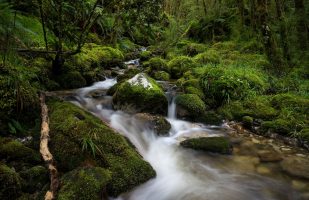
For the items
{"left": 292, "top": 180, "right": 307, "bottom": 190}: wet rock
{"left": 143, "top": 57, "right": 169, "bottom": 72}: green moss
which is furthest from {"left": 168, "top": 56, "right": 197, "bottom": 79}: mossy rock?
{"left": 292, "top": 180, "right": 307, "bottom": 190}: wet rock

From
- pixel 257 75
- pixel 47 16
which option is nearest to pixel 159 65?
pixel 257 75

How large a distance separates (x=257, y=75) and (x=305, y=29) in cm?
230

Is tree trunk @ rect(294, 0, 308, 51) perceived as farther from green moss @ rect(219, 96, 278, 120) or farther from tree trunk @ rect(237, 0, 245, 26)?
tree trunk @ rect(237, 0, 245, 26)

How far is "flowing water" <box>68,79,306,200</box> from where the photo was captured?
4383 millimetres

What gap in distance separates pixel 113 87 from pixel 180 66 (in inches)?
138

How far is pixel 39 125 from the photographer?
191 inches

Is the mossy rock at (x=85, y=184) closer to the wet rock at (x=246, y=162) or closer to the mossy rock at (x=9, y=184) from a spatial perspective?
the mossy rock at (x=9, y=184)

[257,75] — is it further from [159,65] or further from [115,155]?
[115,155]

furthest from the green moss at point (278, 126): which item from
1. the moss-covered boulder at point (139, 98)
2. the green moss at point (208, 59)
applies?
the green moss at point (208, 59)

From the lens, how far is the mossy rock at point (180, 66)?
10.7 meters

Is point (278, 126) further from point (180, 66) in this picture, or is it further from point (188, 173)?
point (180, 66)

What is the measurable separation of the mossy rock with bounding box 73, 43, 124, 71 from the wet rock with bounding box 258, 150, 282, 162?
5466 mm

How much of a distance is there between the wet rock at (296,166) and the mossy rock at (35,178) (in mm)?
3633

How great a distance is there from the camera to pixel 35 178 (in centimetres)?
377
